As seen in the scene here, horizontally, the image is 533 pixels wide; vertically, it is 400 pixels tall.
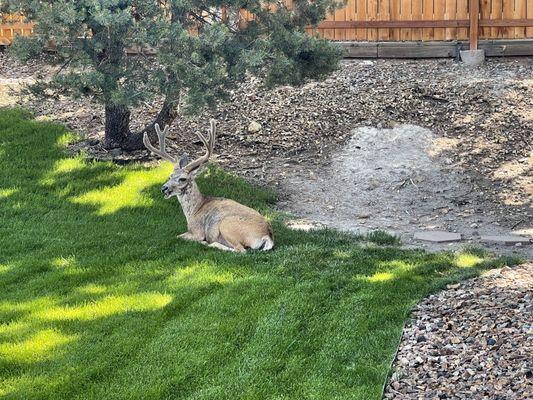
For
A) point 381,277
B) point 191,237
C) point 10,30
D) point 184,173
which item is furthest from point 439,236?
point 10,30

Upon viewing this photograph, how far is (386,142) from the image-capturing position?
13.7 metres

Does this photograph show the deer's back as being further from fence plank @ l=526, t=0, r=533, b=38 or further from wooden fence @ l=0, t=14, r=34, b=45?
wooden fence @ l=0, t=14, r=34, b=45

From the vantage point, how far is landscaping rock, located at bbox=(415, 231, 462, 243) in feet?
34.2

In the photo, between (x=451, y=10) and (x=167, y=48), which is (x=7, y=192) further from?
(x=451, y=10)

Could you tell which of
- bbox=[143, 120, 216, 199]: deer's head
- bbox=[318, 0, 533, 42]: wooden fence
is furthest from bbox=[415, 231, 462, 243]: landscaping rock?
bbox=[318, 0, 533, 42]: wooden fence

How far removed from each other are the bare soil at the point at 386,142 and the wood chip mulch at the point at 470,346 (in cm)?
268

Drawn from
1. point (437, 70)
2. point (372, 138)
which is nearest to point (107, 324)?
point (372, 138)

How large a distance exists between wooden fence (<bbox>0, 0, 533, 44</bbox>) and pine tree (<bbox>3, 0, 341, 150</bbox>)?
4.54m

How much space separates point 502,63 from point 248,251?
7.87 meters

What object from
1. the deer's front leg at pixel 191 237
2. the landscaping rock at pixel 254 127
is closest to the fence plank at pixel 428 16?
the landscaping rock at pixel 254 127

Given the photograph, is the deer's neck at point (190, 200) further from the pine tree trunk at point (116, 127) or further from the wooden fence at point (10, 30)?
the wooden fence at point (10, 30)

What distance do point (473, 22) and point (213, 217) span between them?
7580mm

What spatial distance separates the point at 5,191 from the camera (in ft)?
38.6

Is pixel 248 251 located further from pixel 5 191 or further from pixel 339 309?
pixel 5 191
